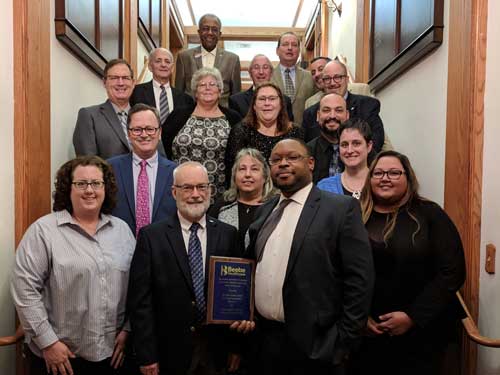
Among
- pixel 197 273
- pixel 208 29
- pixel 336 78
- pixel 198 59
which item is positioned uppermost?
pixel 208 29

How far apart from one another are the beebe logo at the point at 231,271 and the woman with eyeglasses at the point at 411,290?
59cm

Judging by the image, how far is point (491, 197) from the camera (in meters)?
2.74

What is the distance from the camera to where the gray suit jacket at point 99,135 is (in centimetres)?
338

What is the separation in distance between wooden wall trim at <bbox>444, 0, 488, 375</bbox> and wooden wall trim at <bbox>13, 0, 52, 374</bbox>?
2.18m

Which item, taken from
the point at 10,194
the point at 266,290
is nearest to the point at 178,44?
the point at 10,194

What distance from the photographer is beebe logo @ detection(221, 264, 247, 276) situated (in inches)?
91.4

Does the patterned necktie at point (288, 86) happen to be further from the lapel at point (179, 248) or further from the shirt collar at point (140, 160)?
the lapel at point (179, 248)

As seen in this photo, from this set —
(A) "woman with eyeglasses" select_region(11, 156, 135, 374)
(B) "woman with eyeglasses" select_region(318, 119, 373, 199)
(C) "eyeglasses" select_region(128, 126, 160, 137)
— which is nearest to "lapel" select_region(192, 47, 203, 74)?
(C) "eyeglasses" select_region(128, 126, 160, 137)

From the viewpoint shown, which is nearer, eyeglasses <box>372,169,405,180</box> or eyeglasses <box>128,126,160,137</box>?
eyeglasses <box>372,169,405,180</box>

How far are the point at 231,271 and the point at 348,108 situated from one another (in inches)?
72.4

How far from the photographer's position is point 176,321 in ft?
7.87

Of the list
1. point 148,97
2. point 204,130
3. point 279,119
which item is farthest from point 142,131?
point 148,97

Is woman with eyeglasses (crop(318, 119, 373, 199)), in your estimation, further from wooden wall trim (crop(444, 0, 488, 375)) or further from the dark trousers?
the dark trousers

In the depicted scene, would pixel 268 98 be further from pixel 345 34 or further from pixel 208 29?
pixel 345 34
